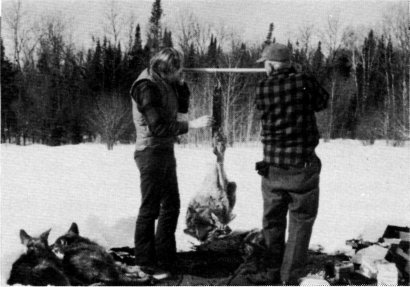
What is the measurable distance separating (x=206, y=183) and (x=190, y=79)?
16.5 feet

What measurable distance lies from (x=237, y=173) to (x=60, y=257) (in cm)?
431

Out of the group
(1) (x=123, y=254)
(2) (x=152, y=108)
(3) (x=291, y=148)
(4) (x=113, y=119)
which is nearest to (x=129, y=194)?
(1) (x=123, y=254)

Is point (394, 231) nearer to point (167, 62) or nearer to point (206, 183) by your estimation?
point (206, 183)

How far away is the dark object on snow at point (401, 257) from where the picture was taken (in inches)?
154

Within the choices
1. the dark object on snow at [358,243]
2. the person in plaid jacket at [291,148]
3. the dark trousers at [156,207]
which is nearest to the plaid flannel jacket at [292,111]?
the person in plaid jacket at [291,148]

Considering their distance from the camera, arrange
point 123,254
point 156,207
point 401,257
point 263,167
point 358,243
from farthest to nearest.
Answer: point 358,243, point 123,254, point 401,257, point 156,207, point 263,167

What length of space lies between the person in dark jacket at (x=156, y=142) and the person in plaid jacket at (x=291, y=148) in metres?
0.63

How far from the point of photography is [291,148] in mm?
3473

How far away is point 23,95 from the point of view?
46.1 feet

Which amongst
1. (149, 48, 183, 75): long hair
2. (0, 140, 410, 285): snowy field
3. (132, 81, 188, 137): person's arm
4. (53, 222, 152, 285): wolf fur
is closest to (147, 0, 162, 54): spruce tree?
(149, 48, 183, 75): long hair

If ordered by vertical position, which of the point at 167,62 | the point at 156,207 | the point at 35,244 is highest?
the point at 167,62

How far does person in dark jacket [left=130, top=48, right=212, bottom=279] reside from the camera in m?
3.57

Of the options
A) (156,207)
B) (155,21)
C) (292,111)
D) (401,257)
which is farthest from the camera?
(155,21)

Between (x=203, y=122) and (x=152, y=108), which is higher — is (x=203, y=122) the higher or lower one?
the lower one
